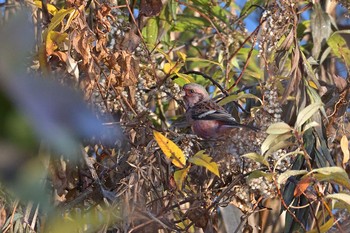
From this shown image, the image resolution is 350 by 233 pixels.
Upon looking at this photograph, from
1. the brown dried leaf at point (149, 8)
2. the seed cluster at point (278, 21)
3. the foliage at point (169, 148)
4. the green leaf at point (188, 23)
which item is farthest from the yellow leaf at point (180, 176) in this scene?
the green leaf at point (188, 23)

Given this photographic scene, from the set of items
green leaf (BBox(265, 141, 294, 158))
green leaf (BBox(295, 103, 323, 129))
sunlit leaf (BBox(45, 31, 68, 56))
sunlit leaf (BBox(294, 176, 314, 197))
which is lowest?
sunlit leaf (BBox(294, 176, 314, 197))

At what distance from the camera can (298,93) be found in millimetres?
2244

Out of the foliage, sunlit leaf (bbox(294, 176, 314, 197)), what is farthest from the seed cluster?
sunlit leaf (bbox(294, 176, 314, 197))

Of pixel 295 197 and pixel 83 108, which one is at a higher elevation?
pixel 83 108

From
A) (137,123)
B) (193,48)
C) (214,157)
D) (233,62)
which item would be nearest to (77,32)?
(137,123)

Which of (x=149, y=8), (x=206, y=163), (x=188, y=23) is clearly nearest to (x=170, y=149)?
(x=206, y=163)

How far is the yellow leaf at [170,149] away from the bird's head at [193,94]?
0.88 m

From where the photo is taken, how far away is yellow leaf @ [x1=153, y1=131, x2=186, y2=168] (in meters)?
1.91

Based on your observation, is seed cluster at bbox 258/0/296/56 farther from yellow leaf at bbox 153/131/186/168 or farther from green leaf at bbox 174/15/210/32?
green leaf at bbox 174/15/210/32

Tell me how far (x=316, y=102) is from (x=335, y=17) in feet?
5.98

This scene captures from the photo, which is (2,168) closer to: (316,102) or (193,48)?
(316,102)

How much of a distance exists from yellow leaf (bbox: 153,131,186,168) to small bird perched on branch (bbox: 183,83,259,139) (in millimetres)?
375

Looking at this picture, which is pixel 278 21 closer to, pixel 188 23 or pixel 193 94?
pixel 193 94

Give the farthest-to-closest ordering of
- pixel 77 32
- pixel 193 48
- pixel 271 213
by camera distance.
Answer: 1. pixel 193 48
2. pixel 271 213
3. pixel 77 32
